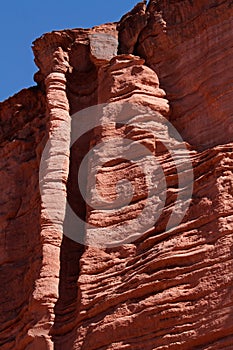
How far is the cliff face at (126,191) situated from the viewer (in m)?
13.4

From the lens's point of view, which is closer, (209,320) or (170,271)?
(209,320)

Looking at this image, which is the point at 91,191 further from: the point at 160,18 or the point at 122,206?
the point at 160,18

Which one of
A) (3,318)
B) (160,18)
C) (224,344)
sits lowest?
(224,344)

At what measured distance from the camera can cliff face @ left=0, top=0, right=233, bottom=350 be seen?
529 inches

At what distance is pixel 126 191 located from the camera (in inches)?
604

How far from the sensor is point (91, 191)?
1584 cm

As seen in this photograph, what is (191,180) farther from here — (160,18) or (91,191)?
(160,18)

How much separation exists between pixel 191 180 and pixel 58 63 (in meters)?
5.12

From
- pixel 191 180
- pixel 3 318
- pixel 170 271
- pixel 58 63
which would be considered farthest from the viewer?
pixel 58 63

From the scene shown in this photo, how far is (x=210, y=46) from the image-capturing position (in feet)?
54.0

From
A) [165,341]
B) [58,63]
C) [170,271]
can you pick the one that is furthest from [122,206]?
[58,63]

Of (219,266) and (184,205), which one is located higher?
(184,205)

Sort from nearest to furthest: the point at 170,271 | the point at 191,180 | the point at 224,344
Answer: the point at 224,344 < the point at 170,271 < the point at 191,180

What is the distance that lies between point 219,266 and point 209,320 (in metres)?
0.89
